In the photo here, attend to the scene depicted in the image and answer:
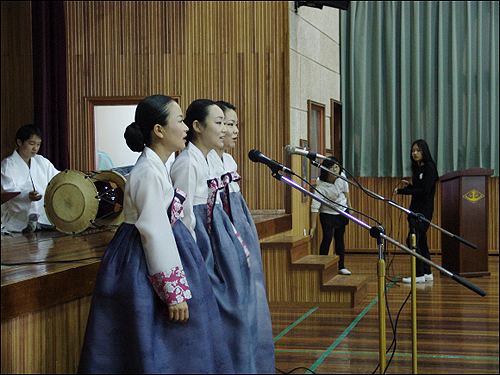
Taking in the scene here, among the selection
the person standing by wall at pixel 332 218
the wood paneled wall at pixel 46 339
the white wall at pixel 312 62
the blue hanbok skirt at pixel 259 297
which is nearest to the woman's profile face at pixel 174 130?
the wood paneled wall at pixel 46 339

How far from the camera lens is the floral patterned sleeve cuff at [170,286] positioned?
7.06ft

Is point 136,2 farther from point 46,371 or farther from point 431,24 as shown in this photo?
point 46,371

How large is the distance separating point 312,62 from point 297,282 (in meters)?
3.24

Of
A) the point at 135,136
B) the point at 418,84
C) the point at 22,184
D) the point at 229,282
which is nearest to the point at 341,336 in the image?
the point at 229,282

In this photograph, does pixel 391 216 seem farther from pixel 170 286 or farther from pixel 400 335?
pixel 170 286

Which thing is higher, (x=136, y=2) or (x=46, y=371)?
(x=136, y=2)

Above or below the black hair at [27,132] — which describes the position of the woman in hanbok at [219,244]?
below

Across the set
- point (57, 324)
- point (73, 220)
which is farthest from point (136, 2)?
point (57, 324)

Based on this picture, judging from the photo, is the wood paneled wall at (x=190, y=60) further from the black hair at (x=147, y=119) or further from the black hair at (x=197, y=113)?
the black hair at (x=147, y=119)

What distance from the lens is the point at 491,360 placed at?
3789 millimetres

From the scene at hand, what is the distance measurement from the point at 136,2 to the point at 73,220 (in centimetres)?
301

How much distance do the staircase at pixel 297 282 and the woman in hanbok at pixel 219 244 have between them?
2.40 meters

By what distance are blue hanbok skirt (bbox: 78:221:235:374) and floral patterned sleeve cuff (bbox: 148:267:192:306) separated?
0.04 m

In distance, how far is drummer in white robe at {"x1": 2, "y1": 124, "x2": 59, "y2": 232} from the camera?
17.8 ft
